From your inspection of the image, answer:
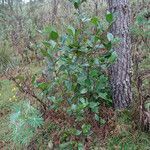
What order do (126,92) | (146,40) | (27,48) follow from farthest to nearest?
(27,48) < (146,40) < (126,92)

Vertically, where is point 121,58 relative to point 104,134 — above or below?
above

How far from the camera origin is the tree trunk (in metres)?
4.34

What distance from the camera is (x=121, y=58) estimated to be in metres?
4.38

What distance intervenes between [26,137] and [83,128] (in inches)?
33.9

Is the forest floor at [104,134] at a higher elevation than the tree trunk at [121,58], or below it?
below

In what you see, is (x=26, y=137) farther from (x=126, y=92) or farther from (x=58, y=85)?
(x=126, y=92)

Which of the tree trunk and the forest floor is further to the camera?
the tree trunk

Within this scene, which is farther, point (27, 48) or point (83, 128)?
point (27, 48)

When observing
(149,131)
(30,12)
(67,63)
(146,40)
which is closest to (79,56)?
(67,63)

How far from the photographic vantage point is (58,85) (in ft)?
15.1

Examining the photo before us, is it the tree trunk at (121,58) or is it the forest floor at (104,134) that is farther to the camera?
the tree trunk at (121,58)

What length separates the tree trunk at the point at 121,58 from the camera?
434 centimetres

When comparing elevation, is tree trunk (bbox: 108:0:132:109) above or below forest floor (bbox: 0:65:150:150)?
above

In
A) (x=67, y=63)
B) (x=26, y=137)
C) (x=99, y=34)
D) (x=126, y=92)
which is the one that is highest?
(x=99, y=34)
